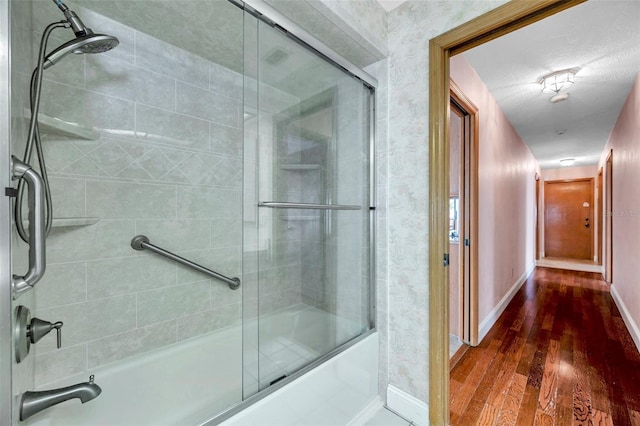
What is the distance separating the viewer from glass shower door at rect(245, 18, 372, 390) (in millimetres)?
1260

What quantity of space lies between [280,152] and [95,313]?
1.21 metres

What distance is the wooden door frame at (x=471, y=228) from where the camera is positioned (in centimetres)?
232

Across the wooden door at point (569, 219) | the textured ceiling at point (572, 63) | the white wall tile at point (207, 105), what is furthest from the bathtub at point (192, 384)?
the wooden door at point (569, 219)

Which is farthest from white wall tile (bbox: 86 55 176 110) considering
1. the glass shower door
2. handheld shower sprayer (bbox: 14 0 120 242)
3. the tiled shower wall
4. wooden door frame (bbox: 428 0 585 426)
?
wooden door frame (bbox: 428 0 585 426)

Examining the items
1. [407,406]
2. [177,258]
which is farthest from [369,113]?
[407,406]

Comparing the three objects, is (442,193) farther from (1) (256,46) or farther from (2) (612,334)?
(2) (612,334)

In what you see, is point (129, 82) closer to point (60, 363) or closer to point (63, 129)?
point (63, 129)

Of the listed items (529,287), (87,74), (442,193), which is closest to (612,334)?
(529,287)

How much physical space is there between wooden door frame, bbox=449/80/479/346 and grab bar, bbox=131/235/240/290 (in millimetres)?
1900

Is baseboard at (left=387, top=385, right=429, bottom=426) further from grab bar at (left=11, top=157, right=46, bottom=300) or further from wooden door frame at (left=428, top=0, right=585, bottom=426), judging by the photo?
grab bar at (left=11, top=157, right=46, bottom=300)

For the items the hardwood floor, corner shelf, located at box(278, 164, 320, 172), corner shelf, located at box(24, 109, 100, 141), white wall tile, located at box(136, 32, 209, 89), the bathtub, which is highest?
white wall tile, located at box(136, 32, 209, 89)

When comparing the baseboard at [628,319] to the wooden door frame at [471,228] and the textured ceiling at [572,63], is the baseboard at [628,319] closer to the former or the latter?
the wooden door frame at [471,228]

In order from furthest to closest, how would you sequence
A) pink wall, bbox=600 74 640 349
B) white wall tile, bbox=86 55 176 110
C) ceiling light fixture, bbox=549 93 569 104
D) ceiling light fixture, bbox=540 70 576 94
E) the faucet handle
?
ceiling light fixture, bbox=549 93 569 104, pink wall, bbox=600 74 640 349, ceiling light fixture, bbox=540 70 576 94, white wall tile, bbox=86 55 176 110, the faucet handle

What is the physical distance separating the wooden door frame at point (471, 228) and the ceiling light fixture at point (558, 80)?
71 cm
